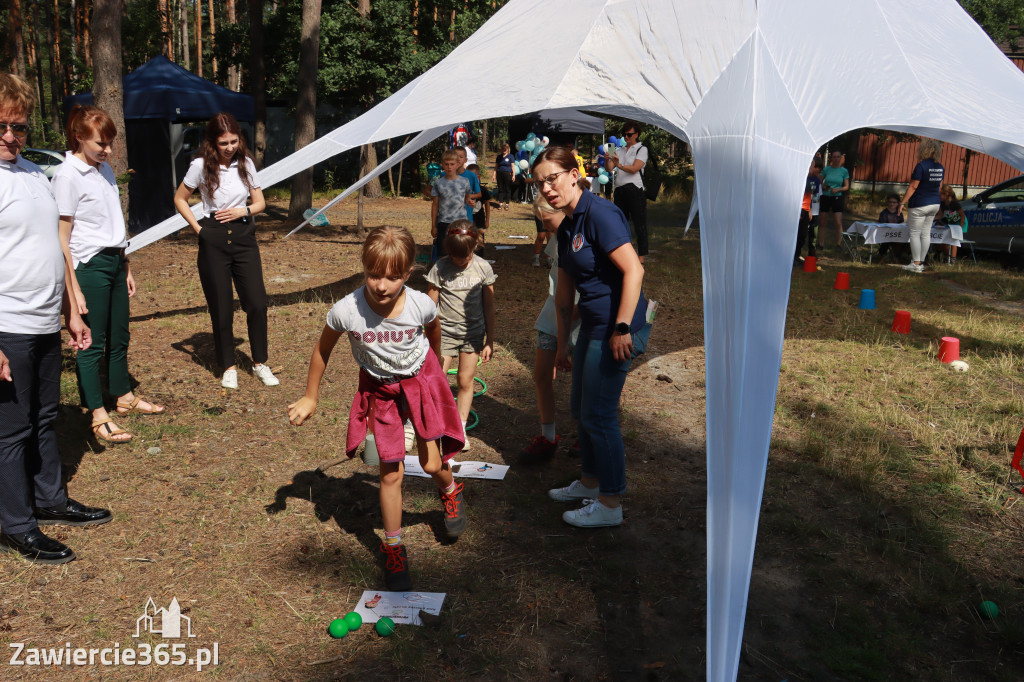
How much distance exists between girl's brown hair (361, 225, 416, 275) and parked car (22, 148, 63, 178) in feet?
31.9

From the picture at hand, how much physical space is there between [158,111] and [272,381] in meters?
10.5

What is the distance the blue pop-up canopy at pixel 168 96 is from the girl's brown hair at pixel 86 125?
10.9 meters

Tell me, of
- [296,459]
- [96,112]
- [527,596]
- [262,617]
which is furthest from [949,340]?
[96,112]

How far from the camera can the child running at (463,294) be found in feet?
15.4

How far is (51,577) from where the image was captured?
11.7 feet

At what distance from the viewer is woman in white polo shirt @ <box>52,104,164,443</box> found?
4.38 meters

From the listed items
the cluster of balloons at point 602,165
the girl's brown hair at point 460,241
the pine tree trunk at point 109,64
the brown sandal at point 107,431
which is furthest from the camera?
the cluster of balloons at point 602,165

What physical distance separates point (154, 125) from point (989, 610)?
15.2 metres

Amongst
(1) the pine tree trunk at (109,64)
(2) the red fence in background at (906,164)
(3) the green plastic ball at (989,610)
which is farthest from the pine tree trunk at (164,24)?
(3) the green plastic ball at (989,610)

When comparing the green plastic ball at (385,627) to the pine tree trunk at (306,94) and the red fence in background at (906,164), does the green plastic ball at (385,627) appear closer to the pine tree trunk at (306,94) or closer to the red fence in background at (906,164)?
the pine tree trunk at (306,94)

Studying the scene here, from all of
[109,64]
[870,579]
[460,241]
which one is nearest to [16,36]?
[109,64]

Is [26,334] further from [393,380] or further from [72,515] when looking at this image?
[393,380]

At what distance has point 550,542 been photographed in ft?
13.0

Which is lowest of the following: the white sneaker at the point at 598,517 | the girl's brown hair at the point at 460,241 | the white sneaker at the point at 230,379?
the white sneaker at the point at 598,517
